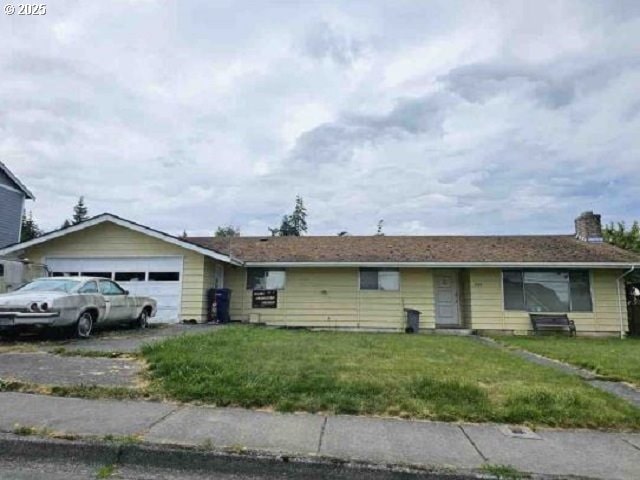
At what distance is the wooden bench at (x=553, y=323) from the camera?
648 inches

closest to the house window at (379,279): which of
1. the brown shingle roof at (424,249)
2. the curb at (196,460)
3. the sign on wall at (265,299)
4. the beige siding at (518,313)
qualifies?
the brown shingle roof at (424,249)

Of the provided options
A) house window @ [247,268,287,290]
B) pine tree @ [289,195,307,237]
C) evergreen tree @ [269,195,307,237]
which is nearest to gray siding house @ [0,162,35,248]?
house window @ [247,268,287,290]

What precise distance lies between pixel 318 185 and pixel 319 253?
9091 millimetres

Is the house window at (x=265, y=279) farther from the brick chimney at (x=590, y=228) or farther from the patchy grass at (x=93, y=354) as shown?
the brick chimney at (x=590, y=228)

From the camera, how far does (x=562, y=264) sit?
1656 centimetres

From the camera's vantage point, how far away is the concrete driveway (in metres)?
6.21

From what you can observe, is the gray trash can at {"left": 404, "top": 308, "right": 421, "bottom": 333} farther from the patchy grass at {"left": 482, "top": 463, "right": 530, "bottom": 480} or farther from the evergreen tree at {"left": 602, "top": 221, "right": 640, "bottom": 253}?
the evergreen tree at {"left": 602, "top": 221, "right": 640, "bottom": 253}

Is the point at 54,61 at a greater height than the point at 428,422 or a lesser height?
greater

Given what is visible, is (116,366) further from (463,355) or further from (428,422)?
(463,355)

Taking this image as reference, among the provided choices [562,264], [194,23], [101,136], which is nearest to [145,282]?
[101,136]

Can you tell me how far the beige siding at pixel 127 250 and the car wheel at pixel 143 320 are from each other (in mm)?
1799

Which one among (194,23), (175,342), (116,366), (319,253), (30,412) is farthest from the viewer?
(319,253)

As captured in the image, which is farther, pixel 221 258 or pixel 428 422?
pixel 221 258

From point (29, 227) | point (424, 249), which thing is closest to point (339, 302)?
point (424, 249)
